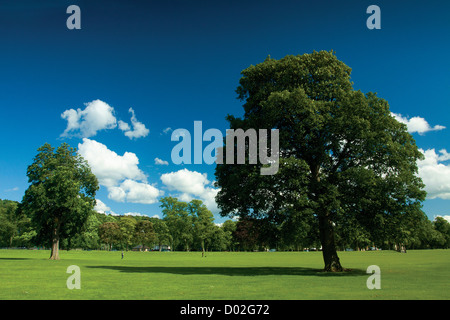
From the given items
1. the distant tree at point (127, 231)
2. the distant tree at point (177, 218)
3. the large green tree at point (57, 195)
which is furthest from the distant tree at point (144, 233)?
the large green tree at point (57, 195)

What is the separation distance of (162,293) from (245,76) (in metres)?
23.2

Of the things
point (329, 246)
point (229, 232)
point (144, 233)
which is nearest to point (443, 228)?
point (229, 232)

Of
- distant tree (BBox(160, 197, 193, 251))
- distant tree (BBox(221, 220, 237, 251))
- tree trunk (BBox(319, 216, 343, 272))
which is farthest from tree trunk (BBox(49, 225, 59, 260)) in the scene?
distant tree (BBox(221, 220, 237, 251))

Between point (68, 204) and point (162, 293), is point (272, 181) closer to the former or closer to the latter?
point (162, 293)

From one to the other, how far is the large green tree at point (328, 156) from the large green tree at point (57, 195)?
32.4 meters

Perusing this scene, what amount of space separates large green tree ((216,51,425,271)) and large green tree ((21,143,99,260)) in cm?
3241

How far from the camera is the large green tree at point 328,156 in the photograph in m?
26.0

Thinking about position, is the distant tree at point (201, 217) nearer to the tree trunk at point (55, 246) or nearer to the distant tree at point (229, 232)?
the distant tree at point (229, 232)

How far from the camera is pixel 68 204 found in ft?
165

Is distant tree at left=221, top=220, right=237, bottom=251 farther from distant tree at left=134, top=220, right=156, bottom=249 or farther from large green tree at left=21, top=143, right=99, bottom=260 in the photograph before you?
large green tree at left=21, top=143, right=99, bottom=260

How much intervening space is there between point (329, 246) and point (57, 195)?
41627 mm

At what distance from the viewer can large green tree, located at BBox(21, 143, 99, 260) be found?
50.8 meters
